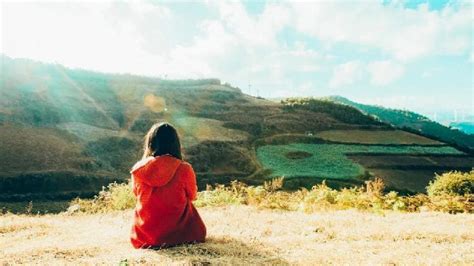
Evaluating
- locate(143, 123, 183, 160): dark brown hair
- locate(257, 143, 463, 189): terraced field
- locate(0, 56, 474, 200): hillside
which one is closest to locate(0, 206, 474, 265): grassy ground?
locate(143, 123, 183, 160): dark brown hair

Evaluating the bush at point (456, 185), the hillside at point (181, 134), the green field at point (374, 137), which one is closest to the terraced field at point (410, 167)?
the hillside at point (181, 134)

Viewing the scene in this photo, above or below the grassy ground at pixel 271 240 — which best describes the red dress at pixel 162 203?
above

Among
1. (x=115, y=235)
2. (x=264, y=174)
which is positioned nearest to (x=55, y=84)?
(x=264, y=174)

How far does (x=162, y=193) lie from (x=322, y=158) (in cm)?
5058

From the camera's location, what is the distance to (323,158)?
57781mm

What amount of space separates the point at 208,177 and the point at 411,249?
4662 cm

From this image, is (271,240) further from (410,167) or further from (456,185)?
(410,167)

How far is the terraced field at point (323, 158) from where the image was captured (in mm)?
53072

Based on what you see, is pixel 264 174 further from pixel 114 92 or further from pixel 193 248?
pixel 193 248

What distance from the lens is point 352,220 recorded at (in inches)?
433

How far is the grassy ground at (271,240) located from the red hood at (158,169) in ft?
3.88

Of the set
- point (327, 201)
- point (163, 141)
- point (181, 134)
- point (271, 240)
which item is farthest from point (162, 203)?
point (181, 134)

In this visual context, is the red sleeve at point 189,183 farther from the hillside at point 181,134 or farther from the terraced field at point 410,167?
the terraced field at point 410,167

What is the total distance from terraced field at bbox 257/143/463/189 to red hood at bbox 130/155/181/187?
144 ft
